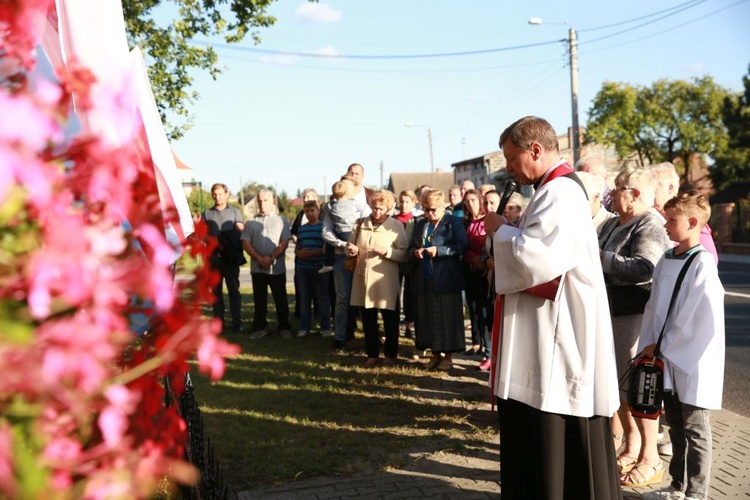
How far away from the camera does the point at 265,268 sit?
10781 mm

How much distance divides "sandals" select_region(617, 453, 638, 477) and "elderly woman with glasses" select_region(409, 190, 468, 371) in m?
3.07

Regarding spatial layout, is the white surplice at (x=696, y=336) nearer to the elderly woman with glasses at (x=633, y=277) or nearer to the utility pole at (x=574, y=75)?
the elderly woman with glasses at (x=633, y=277)

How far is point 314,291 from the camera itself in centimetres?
1070

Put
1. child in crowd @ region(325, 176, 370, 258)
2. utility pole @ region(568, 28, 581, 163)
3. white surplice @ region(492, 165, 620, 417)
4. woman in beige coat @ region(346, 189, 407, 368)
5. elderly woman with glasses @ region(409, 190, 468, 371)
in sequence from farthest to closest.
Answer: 1. utility pole @ region(568, 28, 581, 163)
2. child in crowd @ region(325, 176, 370, 258)
3. woman in beige coat @ region(346, 189, 407, 368)
4. elderly woman with glasses @ region(409, 190, 468, 371)
5. white surplice @ region(492, 165, 620, 417)

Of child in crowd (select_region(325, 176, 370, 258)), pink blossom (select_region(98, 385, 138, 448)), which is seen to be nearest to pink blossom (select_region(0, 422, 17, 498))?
pink blossom (select_region(98, 385, 138, 448))

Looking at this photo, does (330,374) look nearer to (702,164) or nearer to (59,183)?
(59,183)

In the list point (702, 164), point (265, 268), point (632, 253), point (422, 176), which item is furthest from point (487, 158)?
point (632, 253)

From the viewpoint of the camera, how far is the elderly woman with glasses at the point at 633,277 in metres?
4.65

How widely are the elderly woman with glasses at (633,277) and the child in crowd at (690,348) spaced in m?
0.36

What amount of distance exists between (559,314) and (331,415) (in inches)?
137

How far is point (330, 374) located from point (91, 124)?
7.35 metres

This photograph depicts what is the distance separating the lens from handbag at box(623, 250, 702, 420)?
419 centimetres

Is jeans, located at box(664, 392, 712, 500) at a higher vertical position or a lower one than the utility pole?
lower

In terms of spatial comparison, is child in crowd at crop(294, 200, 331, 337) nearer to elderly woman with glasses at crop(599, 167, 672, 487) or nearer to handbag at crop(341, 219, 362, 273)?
handbag at crop(341, 219, 362, 273)
